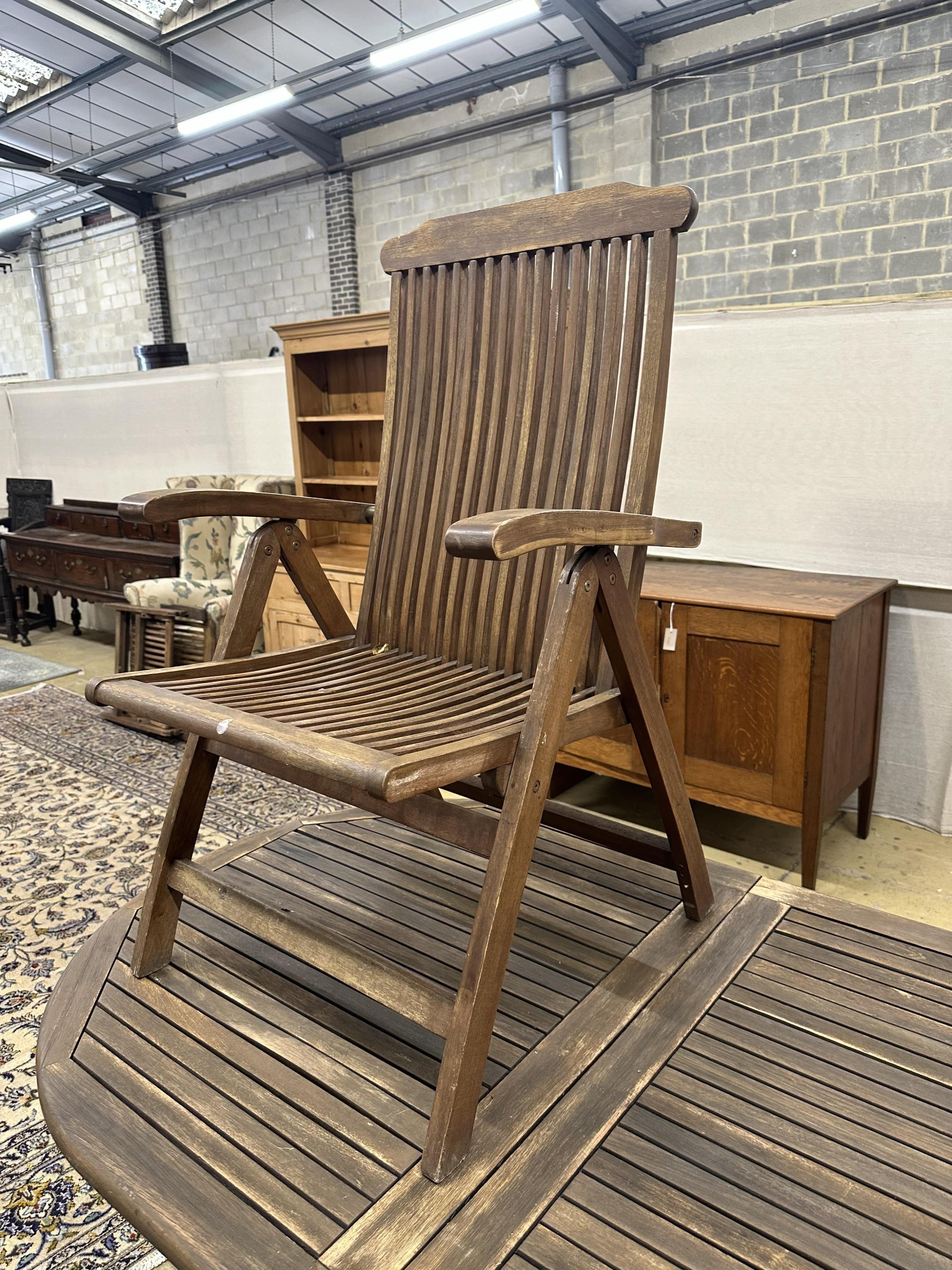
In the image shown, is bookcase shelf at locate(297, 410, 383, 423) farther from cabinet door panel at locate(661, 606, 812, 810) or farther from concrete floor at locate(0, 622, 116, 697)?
cabinet door panel at locate(661, 606, 812, 810)

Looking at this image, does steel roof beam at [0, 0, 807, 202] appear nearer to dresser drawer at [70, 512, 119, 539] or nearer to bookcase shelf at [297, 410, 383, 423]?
bookcase shelf at [297, 410, 383, 423]

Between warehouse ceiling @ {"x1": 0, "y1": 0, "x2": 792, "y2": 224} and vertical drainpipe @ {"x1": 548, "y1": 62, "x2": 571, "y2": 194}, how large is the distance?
0.09 m

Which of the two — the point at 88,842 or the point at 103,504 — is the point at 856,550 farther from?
the point at 103,504

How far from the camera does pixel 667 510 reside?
9.17 ft

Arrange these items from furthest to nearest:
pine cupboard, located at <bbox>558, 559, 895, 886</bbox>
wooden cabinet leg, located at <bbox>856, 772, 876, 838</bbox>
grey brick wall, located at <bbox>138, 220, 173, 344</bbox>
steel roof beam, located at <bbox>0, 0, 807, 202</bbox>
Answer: grey brick wall, located at <bbox>138, 220, 173, 344</bbox> < steel roof beam, located at <bbox>0, 0, 807, 202</bbox> < wooden cabinet leg, located at <bbox>856, 772, 876, 838</bbox> < pine cupboard, located at <bbox>558, 559, 895, 886</bbox>

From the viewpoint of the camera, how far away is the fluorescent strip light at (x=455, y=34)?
4.12 meters

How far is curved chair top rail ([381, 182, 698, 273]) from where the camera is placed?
1.26 meters

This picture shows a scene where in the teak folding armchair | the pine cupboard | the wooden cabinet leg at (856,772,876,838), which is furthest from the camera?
the wooden cabinet leg at (856,772,876,838)

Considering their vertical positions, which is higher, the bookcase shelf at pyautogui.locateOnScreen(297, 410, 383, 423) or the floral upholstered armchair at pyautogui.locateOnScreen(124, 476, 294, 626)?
the bookcase shelf at pyautogui.locateOnScreen(297, 410, 383, 423)

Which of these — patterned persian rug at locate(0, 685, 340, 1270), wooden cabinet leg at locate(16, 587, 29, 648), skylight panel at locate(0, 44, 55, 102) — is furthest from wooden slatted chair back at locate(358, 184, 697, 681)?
skylight panel at locate(0, 44, 55, 102)

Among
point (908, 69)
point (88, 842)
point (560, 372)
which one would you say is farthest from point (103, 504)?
point (908, 69)

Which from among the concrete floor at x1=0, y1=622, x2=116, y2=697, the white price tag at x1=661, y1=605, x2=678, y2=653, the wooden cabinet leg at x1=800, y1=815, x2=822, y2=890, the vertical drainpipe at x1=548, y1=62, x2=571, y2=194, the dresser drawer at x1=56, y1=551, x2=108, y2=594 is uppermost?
the vertical drainpipe at x1=548, y1=62, x2=571, y2=194

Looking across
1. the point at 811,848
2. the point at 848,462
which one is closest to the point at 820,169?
the point at 848,462

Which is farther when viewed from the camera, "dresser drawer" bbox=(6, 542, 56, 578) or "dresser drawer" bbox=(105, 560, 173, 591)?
"dresser drawer" bbox=(6, 542, 56, 578)
